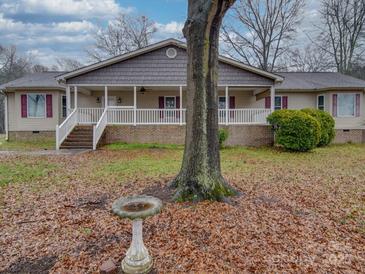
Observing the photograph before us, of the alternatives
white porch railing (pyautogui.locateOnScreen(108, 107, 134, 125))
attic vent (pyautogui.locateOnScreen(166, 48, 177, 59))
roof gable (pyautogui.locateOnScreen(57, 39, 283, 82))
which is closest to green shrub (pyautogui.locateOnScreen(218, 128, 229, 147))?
roof gable (pyautogui.locateOnScreen(57, 39, 283, 82))

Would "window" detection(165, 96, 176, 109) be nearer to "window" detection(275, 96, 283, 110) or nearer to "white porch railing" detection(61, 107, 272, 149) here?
"white porch railing" detection(61, 107, 272, 149)

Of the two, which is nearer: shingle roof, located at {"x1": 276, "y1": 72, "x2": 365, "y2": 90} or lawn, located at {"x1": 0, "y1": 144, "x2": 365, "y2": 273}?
lawn, located at {"x1": 0, "y1": 144, "x2": 365, "y2": 273}

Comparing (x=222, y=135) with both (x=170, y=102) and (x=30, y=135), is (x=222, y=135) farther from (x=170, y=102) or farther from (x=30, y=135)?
(x=30, y=135)

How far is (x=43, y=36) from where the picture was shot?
32.6m

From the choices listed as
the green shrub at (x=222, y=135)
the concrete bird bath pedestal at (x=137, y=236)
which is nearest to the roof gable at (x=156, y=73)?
the green shrub at (x=222, y=135)

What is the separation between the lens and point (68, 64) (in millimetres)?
37125

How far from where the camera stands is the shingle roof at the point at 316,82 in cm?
1628

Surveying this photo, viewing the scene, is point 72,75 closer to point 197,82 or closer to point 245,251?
point 197,82

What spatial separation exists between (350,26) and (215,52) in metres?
26.2

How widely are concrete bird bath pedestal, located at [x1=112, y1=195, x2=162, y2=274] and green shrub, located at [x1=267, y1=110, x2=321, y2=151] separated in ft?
33.3

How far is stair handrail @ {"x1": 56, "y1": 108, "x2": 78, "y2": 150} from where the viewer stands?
476 inches

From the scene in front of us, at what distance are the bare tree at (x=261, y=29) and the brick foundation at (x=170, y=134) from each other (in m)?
14.2

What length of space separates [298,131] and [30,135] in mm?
Result: 15740

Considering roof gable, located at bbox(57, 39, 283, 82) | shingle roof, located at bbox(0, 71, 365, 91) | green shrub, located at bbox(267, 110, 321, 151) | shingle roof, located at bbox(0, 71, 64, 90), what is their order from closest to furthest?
green shrub, located at bbox(267, 110, 321, 151), roof gable, located at bbox(57, 39, 283, 82), shingle roof, located at bbox(0, 71, 64, 90), shingle roof, located at bbox(0, 71, 365, 91)
